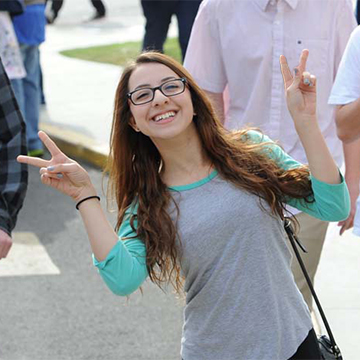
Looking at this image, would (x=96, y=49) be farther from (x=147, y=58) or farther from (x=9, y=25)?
(x=147, y=58)

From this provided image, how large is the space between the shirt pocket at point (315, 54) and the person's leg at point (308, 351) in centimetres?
154

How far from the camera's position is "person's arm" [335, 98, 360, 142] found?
3580 millimetres

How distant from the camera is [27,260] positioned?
21.1 ft

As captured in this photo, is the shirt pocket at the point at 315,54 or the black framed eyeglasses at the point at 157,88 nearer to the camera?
the black framed eyeglasses at the point at 157,88

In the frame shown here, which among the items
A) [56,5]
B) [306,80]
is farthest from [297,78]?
[56,5]

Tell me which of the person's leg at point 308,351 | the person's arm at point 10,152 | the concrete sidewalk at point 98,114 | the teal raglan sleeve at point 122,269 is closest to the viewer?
the teal raglan sleeve at point 122,269

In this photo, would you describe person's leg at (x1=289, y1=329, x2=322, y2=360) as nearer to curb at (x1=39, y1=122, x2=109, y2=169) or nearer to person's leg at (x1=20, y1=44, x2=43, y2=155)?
curb at (x1=39, y1=122, x2=109, y2=169)

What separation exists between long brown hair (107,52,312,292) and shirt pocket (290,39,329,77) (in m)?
1.04

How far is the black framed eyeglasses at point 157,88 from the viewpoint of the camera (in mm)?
3072

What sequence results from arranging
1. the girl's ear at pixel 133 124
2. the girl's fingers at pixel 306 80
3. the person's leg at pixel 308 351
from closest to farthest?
the girl's fingers at pixel 306 80
the person's leg at pixel 308 351
the girl's ear at pixel 133 124

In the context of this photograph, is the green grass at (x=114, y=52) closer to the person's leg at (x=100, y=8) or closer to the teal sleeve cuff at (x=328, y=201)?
the person's leg at (x=100, y=8)

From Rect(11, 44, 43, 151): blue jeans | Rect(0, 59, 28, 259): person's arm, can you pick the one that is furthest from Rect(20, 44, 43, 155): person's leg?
Rect(0, 59, 28, 259): person's arm

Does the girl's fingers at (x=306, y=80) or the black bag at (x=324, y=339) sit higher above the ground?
the girl's fingers at (x=306, y=80)

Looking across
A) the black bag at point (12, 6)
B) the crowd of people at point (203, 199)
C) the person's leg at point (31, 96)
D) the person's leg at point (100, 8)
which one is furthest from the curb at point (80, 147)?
the person's leg at point (100, 8)
